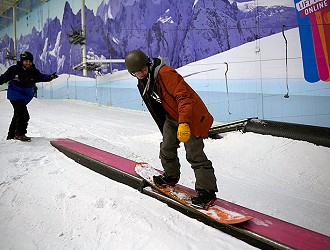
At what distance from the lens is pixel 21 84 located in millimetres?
3643

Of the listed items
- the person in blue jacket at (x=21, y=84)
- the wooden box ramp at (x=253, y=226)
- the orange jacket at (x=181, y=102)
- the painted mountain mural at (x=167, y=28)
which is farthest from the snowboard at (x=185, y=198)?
the painted mountain mural at (x=167, y=28)

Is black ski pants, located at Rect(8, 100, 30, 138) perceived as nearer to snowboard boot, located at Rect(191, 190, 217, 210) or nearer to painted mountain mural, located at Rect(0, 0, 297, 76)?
snowboard boot, located at Rect(191, 190, 217, 210)

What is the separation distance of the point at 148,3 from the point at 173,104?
822cm

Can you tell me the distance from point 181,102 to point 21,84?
10.0ft

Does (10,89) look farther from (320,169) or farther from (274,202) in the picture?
(320,169)

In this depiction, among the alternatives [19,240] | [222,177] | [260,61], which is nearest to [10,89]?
[19,240]

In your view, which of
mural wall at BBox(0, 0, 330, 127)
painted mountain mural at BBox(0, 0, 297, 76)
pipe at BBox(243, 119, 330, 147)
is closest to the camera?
pipe at BBox(243, 119, 330, 147)

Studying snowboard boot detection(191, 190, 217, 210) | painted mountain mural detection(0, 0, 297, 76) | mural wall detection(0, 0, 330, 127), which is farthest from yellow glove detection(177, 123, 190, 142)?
painted mountain mural detection(0, 0, 297, 76)

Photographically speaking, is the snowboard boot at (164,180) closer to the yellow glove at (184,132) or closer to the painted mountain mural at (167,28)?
the yellow glove at (184,132)

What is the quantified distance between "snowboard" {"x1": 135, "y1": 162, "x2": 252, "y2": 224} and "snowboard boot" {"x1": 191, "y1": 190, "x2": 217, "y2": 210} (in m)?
0.03

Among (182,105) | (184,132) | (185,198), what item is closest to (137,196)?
(185,198)

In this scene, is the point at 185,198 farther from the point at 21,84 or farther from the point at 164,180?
the point at 21,84

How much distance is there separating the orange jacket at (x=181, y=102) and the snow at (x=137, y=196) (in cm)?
70

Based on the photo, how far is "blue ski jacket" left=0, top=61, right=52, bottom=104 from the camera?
3.55m
